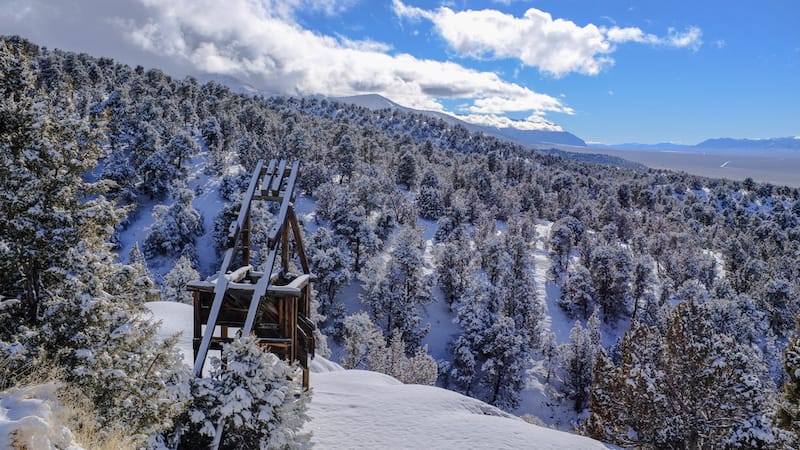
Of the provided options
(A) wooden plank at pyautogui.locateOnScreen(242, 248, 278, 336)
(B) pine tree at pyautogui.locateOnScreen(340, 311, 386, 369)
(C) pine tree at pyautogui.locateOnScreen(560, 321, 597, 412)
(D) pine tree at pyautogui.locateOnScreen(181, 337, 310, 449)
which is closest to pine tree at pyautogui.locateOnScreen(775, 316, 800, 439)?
(D) pine tree at pyautogui.locateOnScreen(181, 337, 310, 449)

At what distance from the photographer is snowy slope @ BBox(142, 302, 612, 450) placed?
9453mm

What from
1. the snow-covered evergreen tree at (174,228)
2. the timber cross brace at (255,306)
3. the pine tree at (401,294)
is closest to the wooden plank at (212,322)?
the timber cross brace at (255,306)

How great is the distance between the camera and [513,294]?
5228 centimetres

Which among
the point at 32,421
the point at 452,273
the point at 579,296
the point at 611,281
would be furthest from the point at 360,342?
the point at 611,281

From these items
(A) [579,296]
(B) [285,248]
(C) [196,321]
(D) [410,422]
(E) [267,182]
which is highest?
(E) [267,182]

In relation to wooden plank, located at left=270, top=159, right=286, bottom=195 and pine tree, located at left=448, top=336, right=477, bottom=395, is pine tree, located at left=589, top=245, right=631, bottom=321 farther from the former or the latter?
wooden plank, located at left=270, top=159, right=286, bottom=195

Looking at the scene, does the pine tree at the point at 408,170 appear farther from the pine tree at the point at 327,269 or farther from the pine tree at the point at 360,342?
the pine tree at the point at 360,342

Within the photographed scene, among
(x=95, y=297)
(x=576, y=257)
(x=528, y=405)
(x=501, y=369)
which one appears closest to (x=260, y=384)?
(x=95, y=297)

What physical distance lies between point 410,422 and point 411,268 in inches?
1480

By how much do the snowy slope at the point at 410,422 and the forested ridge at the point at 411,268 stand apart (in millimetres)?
2580

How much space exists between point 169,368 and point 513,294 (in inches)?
1894

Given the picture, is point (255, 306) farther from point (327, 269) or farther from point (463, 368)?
point (327, 269)

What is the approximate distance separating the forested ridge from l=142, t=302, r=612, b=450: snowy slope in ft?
8.46

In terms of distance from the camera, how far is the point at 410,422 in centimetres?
1029
